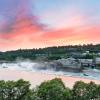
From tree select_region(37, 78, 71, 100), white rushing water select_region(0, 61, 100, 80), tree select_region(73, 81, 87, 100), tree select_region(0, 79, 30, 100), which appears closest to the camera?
tree select_region(37, 78, 71, 100)

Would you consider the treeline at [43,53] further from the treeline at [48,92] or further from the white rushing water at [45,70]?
the treeline at [48,92]

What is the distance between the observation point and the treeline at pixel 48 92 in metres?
18.4

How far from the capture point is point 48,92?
60.5ft

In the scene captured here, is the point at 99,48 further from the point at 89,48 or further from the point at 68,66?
the point at 68,66

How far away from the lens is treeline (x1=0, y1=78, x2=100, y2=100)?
18.4 m

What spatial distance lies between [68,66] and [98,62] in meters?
4.98

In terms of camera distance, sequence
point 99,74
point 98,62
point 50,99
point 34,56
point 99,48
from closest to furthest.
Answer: point 50,99, point 99,74, point 98,62, point 99,48, point 34,56

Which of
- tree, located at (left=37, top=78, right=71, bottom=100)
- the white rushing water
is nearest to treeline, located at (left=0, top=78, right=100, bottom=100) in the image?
tree, located at (left=37, top=78, right=71, bottom=100)

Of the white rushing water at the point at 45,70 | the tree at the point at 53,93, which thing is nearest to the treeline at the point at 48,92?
the tree at the point at 53,93

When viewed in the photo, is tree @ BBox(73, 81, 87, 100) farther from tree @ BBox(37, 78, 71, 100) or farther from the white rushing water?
the white rushing water

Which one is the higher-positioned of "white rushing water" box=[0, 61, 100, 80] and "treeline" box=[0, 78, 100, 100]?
"treeline" box=[0, 78, 100, 100]

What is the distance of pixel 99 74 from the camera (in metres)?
53.2

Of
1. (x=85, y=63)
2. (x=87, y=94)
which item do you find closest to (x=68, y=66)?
(x=85, y=63)

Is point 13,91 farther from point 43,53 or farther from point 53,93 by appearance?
point 43,53
